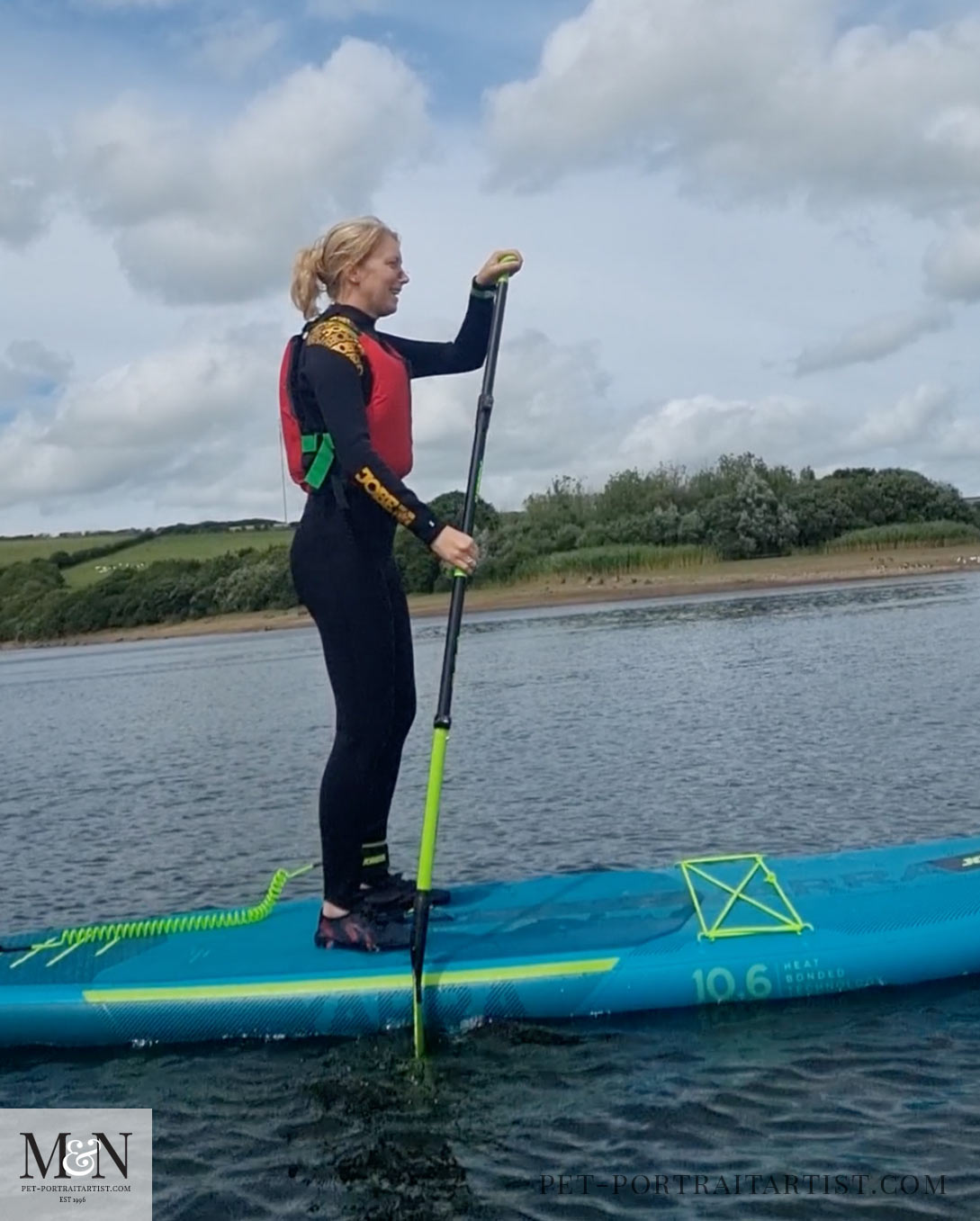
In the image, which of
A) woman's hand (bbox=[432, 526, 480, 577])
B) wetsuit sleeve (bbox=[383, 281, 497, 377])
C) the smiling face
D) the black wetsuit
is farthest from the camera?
wetsuit sleeve (bbox=[383, 281, 497, 377])

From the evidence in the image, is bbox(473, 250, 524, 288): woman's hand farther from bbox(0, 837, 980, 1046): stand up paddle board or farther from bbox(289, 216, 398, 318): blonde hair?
bbox(0, 837, 980, 1046): stand up paddle board

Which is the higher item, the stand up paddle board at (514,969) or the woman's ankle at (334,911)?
the woman's ankle at (334,911)

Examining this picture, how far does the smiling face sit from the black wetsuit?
80 mm

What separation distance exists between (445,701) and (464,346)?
1964 mm

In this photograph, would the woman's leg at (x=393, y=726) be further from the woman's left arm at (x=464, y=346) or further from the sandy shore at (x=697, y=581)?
the sandy shore at (x=697, y=581)

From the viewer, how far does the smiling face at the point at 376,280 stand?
6.16 metres

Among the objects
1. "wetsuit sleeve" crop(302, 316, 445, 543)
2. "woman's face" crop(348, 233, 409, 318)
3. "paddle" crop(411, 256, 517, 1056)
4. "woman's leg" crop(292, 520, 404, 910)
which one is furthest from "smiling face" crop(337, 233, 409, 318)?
"woman's leg" crop(292, 520, 404, 910)

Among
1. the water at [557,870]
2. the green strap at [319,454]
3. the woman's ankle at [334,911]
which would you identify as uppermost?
the green strap at [319,454]

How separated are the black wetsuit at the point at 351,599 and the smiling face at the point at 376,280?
8cm

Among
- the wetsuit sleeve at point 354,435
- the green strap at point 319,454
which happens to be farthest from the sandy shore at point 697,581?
the wetsuit sleeve at point 354,435

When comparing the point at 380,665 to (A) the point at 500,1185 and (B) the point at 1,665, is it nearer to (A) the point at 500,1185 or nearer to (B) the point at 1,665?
(A) the point at 500,1185

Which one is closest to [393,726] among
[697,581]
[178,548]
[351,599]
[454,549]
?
[351,599]

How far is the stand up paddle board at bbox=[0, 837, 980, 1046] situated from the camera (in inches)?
235

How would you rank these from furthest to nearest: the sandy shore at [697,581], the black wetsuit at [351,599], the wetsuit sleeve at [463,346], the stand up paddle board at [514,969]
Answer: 1. the sandy shore at [697,581]
2. the wetsuit sleeve at [463,346]
3. the stand up paddle board at [514,969]
4. the black wetsuit at [351,599]
